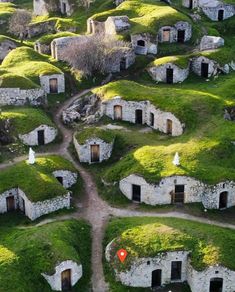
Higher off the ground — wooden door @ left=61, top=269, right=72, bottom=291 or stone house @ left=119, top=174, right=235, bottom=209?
stone house @ left=119, top=174, right=235, bottom=209

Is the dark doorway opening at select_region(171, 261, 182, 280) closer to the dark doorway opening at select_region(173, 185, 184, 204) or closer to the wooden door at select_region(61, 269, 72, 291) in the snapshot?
the wooden door at select_region(61, 269, 72, 291)

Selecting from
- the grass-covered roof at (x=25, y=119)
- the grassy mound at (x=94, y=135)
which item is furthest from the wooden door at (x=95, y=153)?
the grass-covered roof at (x=25, y=119)

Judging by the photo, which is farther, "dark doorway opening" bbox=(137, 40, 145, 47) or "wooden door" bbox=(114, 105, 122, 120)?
"dark doorway opening" bbox=(137, 40, 145, 47)

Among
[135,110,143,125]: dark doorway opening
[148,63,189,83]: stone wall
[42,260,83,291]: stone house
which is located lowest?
[42,260,83,291]: stone house

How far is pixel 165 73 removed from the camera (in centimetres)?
6831

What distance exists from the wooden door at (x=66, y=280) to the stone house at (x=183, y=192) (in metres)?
10.7

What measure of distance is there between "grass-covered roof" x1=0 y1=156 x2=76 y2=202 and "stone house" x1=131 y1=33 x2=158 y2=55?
2637 cm

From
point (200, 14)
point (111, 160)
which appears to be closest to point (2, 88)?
point (111, 160)

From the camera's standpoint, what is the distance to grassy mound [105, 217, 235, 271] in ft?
136

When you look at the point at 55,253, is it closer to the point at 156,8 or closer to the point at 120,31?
the point at 120,31

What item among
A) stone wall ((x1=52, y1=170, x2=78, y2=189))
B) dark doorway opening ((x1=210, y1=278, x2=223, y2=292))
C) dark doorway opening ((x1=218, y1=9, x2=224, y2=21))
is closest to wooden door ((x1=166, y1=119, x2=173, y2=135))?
stone wall ((x1=52, y1=170, x2=78, y2=189))

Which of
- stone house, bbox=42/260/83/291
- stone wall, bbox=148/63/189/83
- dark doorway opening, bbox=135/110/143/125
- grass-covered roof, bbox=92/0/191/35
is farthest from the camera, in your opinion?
Result: grass-covered roof, bbox=92/0/191/35

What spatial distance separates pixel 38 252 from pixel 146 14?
4758 centimetres

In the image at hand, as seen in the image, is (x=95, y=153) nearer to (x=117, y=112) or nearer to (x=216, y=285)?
(x=117, y=112)
